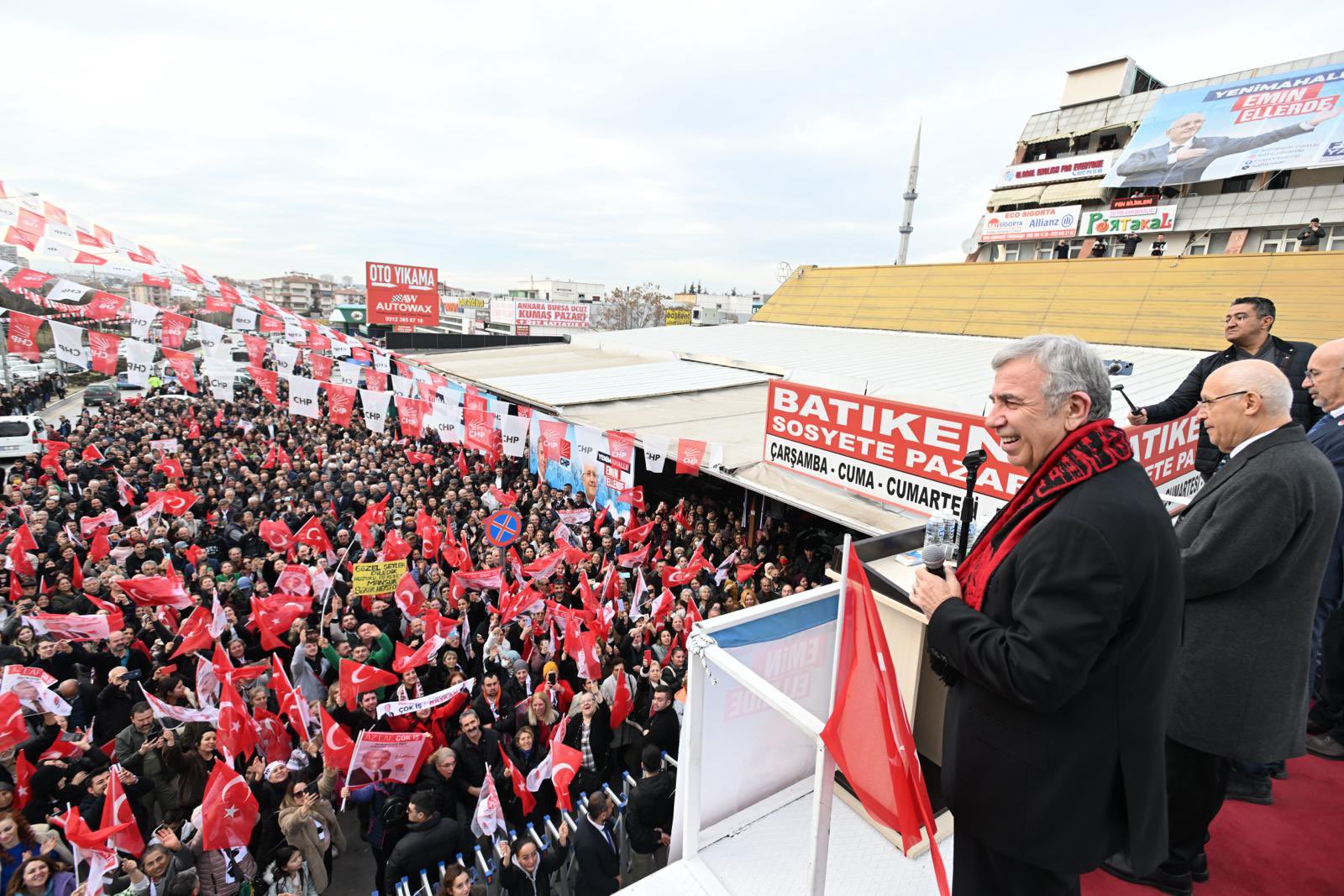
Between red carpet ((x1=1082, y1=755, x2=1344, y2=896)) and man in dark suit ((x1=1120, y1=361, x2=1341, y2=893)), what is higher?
man in dark suit ((x1=1120, y1=361, x2=1341, y2=893))

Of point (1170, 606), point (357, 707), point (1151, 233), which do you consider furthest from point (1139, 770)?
point (1151, 233)

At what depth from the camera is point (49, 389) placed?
33.2m

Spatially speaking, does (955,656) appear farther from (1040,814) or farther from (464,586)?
(464,586)

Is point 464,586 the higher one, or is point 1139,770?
point 1139,770

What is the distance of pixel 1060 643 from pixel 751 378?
1708 cm

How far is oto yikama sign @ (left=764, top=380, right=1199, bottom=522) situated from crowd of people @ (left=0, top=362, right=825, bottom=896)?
2202mm

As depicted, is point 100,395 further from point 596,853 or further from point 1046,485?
point 1046,485

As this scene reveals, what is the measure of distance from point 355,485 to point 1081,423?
14438mm

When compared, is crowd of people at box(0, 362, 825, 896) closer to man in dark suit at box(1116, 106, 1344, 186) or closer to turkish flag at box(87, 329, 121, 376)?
turkish flag at box(87, 329, 121, 376)

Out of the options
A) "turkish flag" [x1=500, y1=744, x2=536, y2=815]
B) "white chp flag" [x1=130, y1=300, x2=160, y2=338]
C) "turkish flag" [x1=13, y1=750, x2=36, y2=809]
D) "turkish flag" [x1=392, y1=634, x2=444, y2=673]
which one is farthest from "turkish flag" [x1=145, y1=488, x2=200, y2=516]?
"white chp flag" [x1=130, y1=300, x2=160, y2=338]

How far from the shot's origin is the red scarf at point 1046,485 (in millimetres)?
1527

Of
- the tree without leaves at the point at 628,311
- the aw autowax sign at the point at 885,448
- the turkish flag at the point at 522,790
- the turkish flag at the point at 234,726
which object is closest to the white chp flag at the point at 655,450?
the aw autowax sign at the point at 885,448

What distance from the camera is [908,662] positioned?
2902 mm

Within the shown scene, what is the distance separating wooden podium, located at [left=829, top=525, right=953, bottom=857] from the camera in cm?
275
